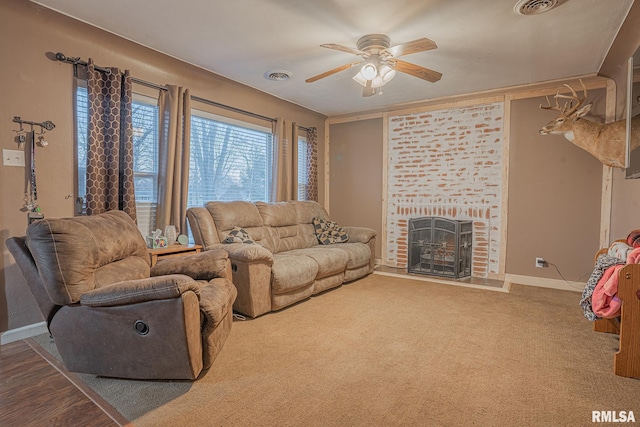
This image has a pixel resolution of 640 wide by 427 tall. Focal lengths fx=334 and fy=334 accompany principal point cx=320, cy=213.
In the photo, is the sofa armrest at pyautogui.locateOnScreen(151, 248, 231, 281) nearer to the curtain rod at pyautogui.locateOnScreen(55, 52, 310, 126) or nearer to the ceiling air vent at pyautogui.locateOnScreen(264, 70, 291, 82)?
the curtain rod at pyautogui.locateOnScreen(55, 52, 310, 126)

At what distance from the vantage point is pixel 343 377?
6.76 ft

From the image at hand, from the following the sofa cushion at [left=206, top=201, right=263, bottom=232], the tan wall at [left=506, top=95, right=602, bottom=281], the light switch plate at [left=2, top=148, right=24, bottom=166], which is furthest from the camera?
the tan wall at [left=506, top=95, right=602, bottom=281]

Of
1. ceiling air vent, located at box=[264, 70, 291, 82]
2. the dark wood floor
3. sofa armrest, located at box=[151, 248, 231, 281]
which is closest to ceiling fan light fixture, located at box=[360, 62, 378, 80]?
ceiling air vent, located at box=[264, 70, 291, 82]

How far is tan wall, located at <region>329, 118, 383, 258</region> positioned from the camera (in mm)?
5574

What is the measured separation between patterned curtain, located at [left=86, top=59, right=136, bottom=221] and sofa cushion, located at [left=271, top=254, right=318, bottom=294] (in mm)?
1400

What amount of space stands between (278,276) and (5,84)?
254 cm

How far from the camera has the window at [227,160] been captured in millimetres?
3867

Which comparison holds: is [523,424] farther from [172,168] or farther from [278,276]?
[172,168]

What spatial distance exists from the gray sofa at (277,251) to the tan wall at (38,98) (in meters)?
1.17

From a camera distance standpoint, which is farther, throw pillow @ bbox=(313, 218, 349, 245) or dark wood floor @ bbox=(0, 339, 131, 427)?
throw pillow @ bbox=(313, 218, 349, 245)

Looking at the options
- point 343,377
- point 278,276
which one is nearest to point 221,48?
point 278,276

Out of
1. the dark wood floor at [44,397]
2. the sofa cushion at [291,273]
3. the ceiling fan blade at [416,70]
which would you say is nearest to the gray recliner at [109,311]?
the dark wood floor at [44,397]

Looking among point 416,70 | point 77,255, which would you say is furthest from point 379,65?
point 77,255

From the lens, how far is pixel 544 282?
4.25 m
